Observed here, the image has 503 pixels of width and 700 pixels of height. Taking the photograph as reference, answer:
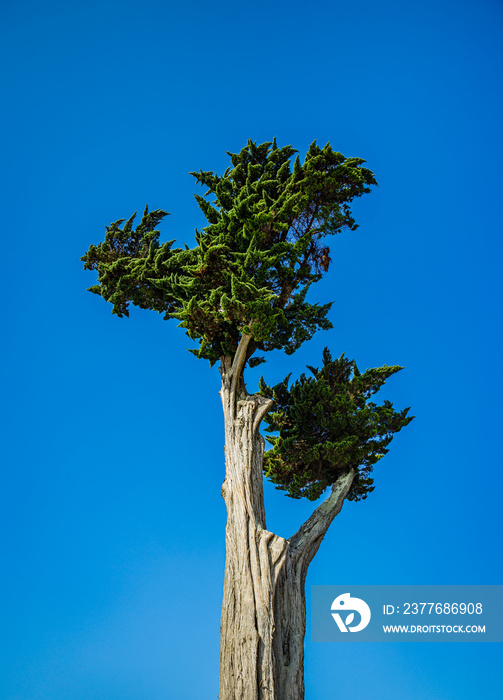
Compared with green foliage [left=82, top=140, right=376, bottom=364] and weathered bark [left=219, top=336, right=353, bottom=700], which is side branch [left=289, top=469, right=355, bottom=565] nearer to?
weathered bark [left=219, top=336, right=353, bottom=700]

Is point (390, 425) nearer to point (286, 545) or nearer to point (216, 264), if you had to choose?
point (286, 545)

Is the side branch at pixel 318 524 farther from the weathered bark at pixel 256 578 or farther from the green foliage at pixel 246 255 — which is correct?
the green foliage at pixel 246 255

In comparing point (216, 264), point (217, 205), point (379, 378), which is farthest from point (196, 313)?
point (379, 378)

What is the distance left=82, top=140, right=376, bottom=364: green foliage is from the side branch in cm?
330

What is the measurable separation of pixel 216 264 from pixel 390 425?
5.51 metres

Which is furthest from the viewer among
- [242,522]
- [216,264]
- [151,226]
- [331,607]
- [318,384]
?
[151,226]

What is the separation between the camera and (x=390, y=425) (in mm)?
12102

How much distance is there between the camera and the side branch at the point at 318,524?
32.2 feet

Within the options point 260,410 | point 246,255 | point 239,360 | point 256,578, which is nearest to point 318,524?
point 256,578

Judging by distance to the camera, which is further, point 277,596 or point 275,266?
point 275,266

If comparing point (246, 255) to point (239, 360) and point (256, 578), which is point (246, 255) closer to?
point (239, 360)

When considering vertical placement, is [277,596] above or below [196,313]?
below

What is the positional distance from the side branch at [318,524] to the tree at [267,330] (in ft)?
0.09

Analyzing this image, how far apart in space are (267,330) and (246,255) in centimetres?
157
